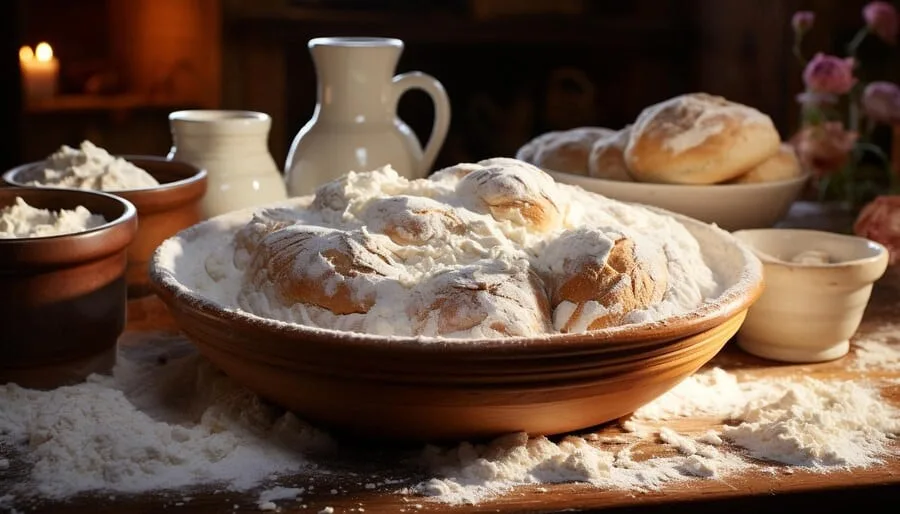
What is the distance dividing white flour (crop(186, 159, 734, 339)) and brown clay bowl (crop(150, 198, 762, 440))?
4cm

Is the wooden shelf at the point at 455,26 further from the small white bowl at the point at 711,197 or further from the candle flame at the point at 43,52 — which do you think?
the small white bowl at the point at 711,197

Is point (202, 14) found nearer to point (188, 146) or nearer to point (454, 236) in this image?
point (188, 146)

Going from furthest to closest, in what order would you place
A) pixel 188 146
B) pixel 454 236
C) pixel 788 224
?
pixel 788 224, pixel 188 146, pixel 454 236

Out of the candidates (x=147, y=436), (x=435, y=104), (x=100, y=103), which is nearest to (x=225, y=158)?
(x=435, y=104)

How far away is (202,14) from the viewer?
2631 millimetres

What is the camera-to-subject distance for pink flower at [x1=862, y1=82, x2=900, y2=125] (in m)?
1.67

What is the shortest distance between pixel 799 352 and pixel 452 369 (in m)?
0.47

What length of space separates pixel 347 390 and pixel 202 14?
2098mm

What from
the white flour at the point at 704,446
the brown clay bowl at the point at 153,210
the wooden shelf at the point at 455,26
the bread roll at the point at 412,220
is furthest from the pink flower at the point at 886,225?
the wooden shelf at the point at 455,26

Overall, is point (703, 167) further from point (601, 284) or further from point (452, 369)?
point (452, 369)

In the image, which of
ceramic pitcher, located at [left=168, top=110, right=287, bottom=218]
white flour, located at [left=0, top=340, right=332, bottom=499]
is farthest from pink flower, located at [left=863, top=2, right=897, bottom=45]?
white flour, located at [left=0, top=340, right=332, bottom=499]

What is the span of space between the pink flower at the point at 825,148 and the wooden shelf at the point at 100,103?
64.4 inches

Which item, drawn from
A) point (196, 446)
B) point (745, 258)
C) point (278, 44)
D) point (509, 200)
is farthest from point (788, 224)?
point (278, 44)

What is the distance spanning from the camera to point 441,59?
10.3 feet
